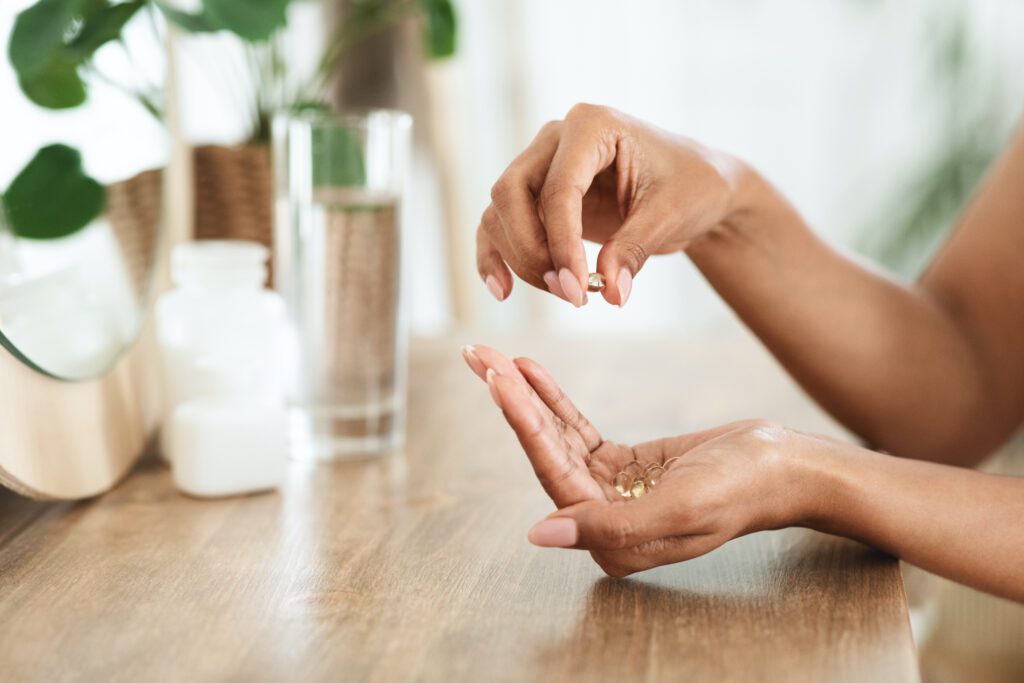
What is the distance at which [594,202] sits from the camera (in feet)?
2.77

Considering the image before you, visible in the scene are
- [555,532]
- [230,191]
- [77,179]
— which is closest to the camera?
[555,532]

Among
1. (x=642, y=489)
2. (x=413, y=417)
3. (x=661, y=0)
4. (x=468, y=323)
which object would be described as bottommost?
(x=468, y=323)

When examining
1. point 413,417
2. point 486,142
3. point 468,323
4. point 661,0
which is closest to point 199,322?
point 413,417

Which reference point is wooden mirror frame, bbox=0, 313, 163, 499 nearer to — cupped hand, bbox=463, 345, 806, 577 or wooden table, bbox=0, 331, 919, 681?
wooden table, bbox=0, 331, 919, 681

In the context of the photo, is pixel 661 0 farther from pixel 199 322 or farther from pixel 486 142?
pixel 199 322

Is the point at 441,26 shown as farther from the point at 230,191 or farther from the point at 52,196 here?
the point at 52,196

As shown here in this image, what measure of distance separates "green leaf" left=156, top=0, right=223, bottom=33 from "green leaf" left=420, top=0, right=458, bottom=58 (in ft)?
1.21

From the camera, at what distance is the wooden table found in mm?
562

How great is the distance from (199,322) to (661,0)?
1987 mm

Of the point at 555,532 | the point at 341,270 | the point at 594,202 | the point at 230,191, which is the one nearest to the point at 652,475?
the point at 555,532

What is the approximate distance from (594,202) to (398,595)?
0.35 metres

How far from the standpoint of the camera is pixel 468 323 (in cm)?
245

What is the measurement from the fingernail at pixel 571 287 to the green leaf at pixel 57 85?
41 cm

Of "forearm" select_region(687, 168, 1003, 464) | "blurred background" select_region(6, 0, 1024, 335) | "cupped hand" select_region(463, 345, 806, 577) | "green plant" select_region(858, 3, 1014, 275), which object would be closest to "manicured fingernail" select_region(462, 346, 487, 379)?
"cupped hand" select_region(463, 345, 806, 577)
